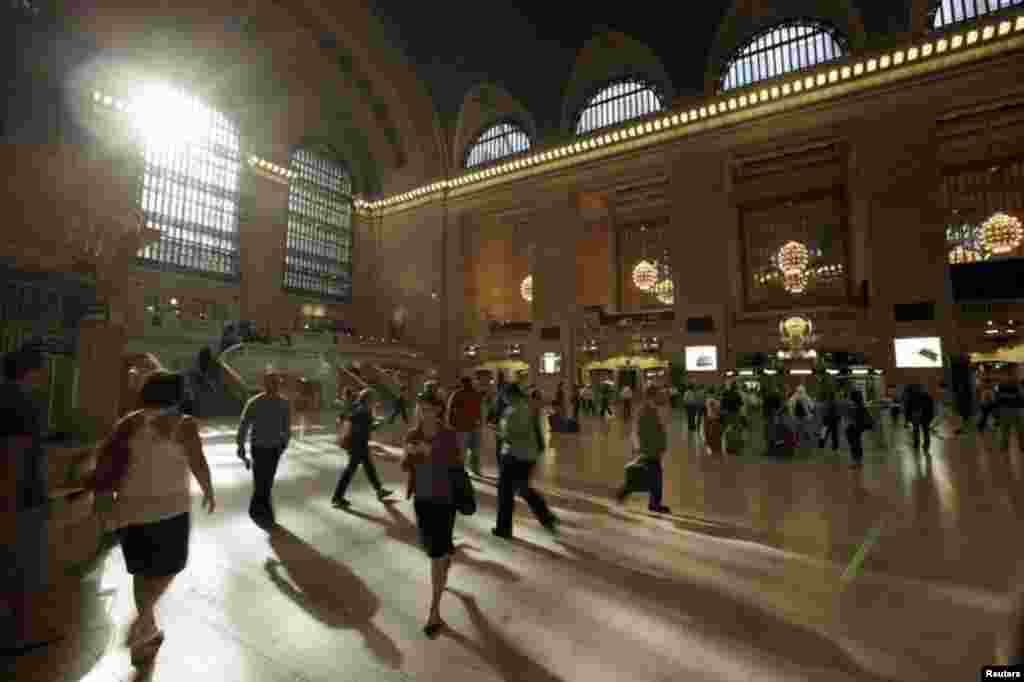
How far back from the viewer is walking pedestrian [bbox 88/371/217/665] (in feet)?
7.32

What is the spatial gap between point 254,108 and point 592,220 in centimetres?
2128

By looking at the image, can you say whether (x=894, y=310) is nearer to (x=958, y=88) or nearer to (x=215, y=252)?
(x=958, y=88)

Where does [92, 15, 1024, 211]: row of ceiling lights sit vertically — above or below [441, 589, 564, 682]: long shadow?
above

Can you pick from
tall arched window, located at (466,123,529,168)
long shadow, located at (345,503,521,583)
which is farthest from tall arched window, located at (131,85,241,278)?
long shadow, located at (345,503,521,583)

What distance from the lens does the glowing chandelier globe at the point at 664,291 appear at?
26.6 m

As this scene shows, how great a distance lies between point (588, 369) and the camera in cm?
2400

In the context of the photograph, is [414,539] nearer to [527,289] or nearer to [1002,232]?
[1002,232]

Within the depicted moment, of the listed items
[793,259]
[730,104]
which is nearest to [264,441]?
[793,259]

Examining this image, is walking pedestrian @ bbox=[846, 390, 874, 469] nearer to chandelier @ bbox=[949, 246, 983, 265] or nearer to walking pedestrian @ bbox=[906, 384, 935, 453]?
walking pedestrian @ bbox=[906, 384, 935, 453]

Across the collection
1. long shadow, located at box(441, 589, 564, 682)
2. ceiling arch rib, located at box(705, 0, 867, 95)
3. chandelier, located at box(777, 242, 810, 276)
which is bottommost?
long shadow, located at box(441, 589, 564, 682)

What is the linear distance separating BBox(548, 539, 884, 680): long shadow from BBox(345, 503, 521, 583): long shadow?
25.3 inches

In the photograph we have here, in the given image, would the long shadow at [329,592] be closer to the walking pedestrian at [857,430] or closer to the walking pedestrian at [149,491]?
the walking pedestrian at [149,491]

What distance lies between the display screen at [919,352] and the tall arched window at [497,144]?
68.4ft

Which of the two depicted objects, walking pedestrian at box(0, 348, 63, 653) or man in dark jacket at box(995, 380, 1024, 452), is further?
man in dark jacket at box(995, 380, 1024, 452)
